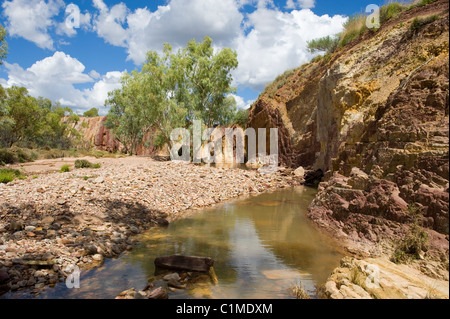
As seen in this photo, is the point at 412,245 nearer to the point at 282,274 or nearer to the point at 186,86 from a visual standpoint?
the point at 282,274

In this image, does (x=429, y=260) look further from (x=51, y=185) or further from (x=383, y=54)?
(x=51, y=185)

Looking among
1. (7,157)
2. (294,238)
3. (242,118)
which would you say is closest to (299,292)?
(294,238)

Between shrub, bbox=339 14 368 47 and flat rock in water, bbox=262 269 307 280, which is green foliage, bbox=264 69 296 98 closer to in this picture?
shrub, bbox=339 14 368 47

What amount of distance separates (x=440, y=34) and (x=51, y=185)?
13.0m

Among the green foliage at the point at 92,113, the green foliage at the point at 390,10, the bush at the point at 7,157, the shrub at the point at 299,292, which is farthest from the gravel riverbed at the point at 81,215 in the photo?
the green foliage at the point at 92,113

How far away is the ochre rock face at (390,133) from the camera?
209 inches

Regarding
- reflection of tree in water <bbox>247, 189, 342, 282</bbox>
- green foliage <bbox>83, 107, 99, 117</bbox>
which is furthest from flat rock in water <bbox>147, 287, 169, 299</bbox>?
green foliage <bbox>83, 107, 99, 117</bbox>

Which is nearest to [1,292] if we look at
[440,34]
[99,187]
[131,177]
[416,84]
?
[99,187]

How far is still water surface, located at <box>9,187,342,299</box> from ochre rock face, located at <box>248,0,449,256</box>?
1025 mm

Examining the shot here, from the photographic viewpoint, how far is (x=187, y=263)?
16.2 feet

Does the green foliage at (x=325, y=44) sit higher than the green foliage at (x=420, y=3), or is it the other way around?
the green foliage at (x=325, y=44)

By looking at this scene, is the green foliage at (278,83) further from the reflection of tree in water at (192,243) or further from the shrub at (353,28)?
the reflection of tree in water at (192,243)

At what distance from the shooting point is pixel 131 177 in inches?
451

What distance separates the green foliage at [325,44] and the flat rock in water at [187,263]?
20205 millimetres
